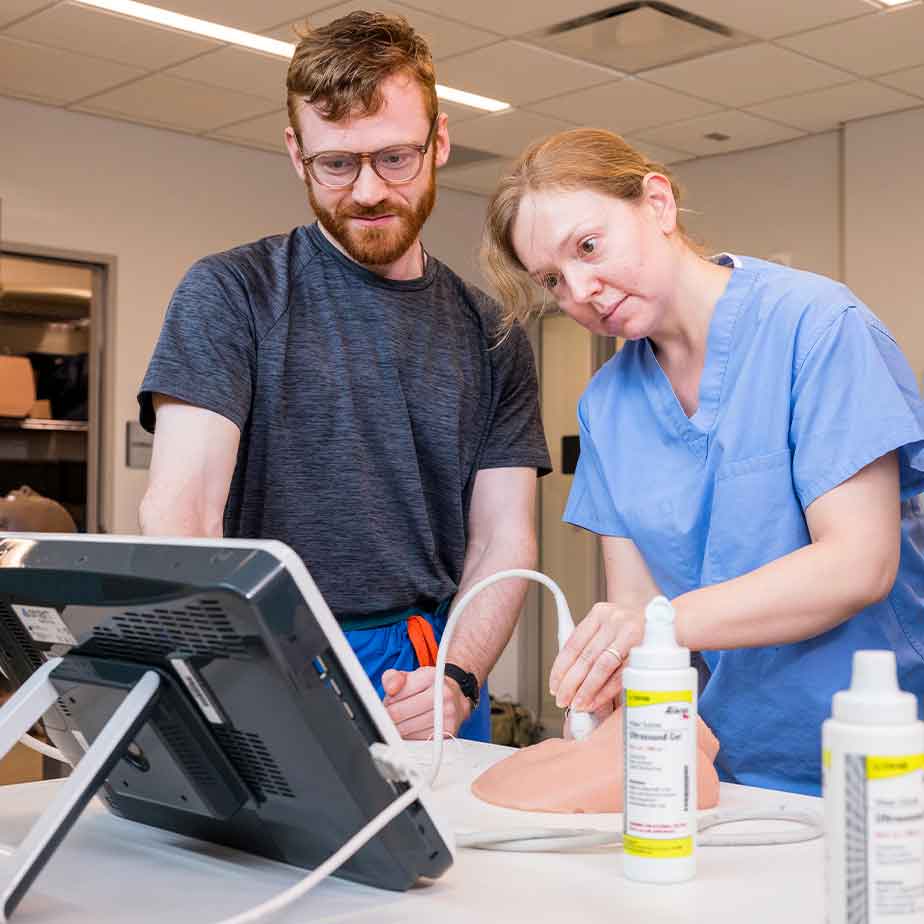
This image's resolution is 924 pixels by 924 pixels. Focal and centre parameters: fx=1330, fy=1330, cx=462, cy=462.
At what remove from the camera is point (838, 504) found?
1296 millimetres

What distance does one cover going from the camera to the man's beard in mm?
1611

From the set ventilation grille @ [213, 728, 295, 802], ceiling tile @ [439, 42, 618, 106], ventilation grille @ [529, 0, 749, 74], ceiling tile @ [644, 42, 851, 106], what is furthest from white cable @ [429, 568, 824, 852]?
ceiling tile @ [644, 42, 851, 106]

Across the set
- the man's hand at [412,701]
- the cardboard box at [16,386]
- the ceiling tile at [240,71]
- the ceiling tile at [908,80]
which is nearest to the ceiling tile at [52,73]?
the ceiling tile at [240,71]

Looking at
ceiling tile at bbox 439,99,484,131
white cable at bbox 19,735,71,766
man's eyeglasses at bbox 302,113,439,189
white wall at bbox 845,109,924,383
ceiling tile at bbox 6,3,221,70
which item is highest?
ceiling tile at bbox 6,3,221,70

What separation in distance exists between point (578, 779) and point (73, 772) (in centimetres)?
43

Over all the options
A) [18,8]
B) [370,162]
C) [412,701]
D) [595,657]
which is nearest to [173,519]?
[412,701]

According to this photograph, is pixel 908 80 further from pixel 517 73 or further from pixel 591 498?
pixel 591 498

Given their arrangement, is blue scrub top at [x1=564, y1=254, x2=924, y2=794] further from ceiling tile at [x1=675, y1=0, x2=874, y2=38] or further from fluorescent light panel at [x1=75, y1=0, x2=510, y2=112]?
fluorescent light panel at [x1=75, y1=0, x2=510, y2=112]

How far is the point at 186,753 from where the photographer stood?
3.06 feet

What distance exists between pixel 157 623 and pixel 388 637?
79 centimetres

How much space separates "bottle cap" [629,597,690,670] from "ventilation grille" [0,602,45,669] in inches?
17.9

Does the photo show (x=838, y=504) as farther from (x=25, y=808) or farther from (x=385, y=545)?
(x=25, y=808)

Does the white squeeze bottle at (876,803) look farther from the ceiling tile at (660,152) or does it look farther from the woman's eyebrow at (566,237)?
the ceiling tile at (660,152)

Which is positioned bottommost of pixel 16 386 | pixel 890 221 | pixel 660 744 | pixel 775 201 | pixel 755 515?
pixel 660 744
